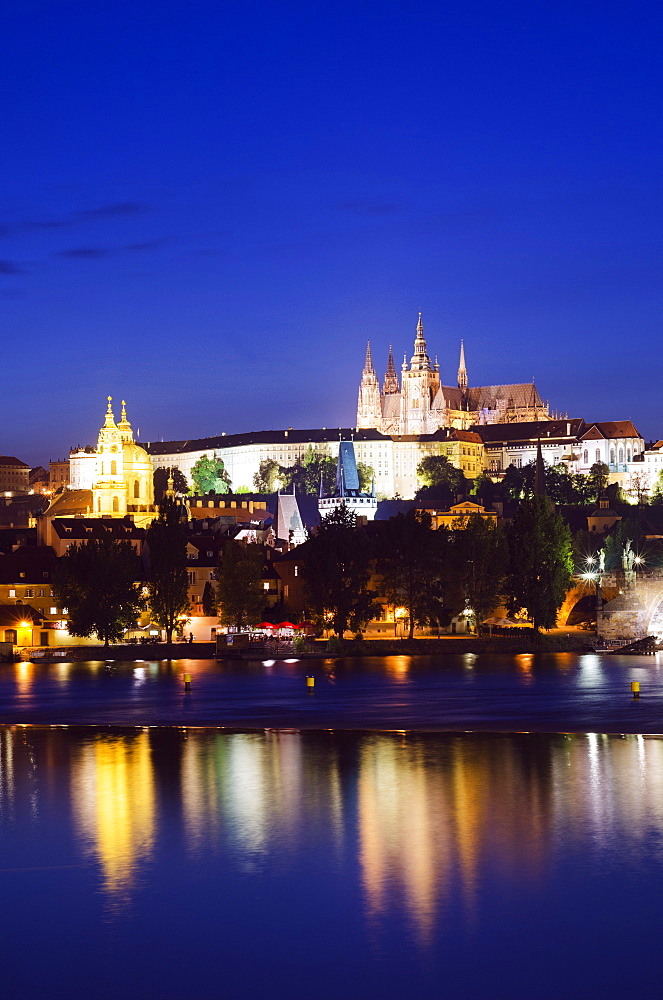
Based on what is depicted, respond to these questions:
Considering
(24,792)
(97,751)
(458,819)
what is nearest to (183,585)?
(97,751)

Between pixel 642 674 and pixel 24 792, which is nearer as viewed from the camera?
pixel 24 792

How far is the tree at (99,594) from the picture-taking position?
2916 inches

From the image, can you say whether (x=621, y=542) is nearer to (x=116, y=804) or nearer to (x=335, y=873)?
(x=116, y=804)

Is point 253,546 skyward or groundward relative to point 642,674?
skyward

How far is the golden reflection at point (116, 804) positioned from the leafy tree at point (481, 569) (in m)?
39.4

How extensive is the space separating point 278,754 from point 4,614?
4473 cm

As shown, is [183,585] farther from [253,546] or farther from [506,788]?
[506,788]

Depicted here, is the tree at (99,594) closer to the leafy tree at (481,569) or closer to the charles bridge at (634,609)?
the leafy tree at (481,569)

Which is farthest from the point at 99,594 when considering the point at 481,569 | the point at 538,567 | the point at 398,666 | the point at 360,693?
the point at 538,567

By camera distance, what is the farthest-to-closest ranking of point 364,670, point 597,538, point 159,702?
point 597,538, point 364,670, point 159,702

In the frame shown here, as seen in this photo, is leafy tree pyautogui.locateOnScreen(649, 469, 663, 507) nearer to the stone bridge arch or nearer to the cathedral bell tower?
the cathedral bell tower

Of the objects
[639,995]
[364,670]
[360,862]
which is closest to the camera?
[639,995]

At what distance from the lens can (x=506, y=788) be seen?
30.9 meters

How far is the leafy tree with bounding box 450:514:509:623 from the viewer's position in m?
78.2
